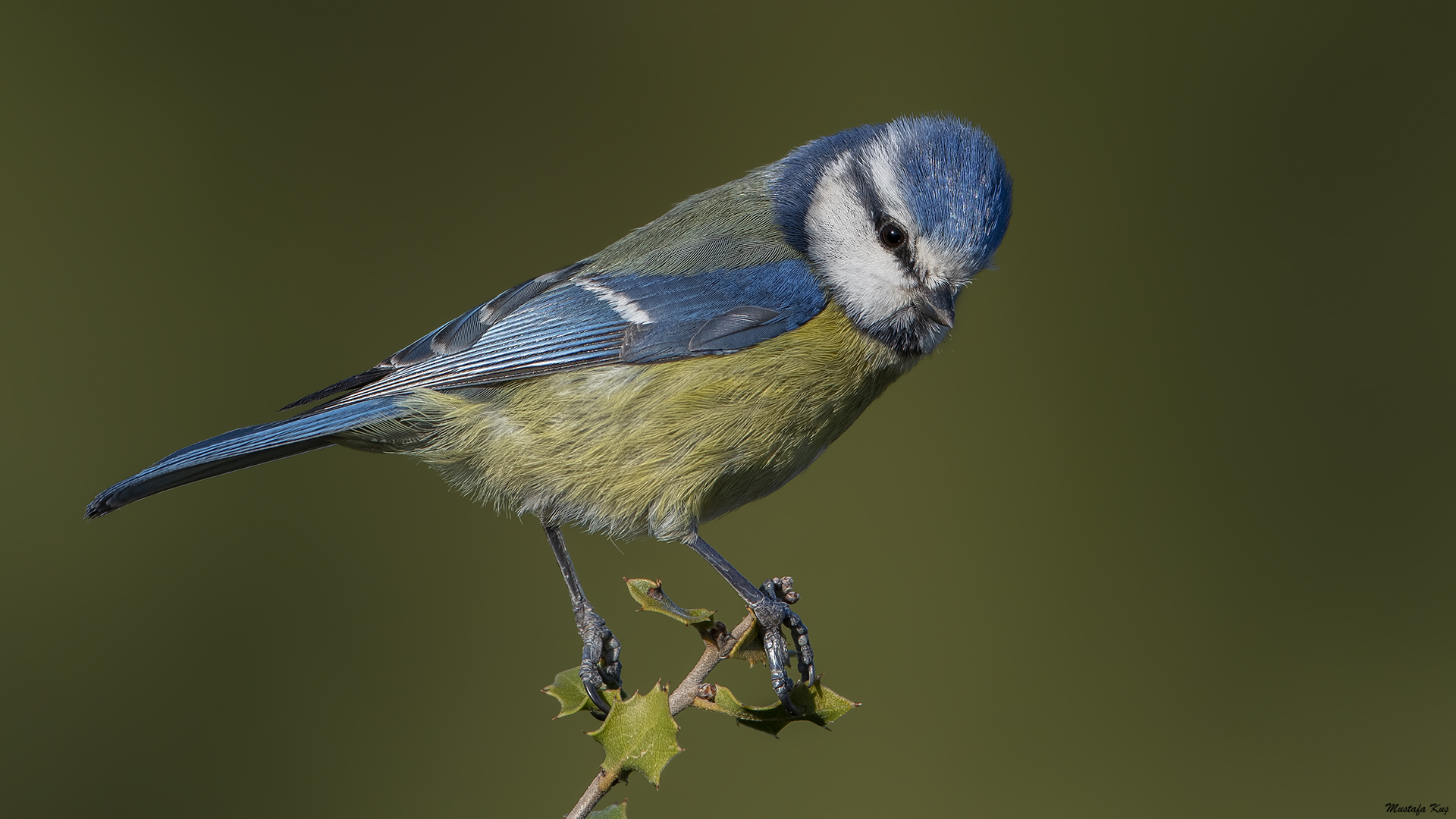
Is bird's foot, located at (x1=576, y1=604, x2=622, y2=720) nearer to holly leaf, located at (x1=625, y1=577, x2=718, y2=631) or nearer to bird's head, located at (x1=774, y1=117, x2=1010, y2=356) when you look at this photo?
holly leaf, located at (x1=625, y1=577, x2=718, y2=631)

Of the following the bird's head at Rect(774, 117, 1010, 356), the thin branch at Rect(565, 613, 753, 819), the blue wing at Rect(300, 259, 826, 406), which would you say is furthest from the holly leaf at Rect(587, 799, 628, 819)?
the bird's head at Rect(774, 117, 1010, 356)

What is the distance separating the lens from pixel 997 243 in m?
1.50

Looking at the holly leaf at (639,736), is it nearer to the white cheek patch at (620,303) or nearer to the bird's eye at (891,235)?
the white cheek patch at (620,303)

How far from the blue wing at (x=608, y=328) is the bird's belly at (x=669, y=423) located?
0.08 ft

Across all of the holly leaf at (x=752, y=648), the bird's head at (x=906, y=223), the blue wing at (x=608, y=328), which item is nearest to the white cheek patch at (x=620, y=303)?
the blue wing at (x=608, y=328)

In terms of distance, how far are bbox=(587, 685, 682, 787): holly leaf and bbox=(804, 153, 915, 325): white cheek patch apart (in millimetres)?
715

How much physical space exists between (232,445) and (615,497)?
53 centimetres

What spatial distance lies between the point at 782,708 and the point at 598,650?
559 millimetres

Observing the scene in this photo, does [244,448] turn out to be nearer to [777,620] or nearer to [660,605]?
[660,605]

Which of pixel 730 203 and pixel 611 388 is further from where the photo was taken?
pixel 730 203

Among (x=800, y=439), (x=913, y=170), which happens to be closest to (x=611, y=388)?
(x=800, y=439)

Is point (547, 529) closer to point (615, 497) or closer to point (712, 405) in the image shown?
point (615, 497)

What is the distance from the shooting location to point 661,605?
1.13 metres

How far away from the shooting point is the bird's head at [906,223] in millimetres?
1451
